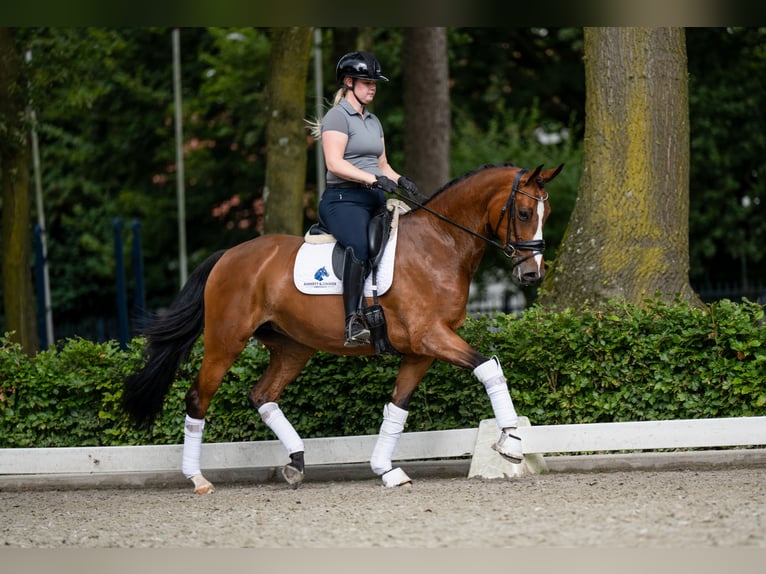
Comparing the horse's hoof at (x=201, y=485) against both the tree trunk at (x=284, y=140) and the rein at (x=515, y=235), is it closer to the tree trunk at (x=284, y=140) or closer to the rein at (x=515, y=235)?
the rein at (x=515, y=235)

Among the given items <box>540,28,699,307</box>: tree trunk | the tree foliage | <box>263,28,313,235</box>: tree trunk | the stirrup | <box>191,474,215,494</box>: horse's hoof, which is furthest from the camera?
the tree foliage

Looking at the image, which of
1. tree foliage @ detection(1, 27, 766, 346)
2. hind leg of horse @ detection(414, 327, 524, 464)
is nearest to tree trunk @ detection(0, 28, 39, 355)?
tree foliage @ detection(1, 27, 766, 346)

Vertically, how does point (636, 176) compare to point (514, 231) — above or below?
above

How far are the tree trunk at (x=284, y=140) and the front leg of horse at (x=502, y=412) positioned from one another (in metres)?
6.69

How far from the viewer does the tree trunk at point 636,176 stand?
9570mm

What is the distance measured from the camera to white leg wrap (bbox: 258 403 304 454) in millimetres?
8250

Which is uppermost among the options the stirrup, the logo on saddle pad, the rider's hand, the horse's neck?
the rider's hand

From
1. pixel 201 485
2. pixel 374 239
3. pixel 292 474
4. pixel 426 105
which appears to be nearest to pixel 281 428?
pixel 292 474

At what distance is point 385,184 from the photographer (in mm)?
7582

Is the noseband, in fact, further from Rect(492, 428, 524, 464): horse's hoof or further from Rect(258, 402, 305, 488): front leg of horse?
Rect(258, 402, 305, 488): front leg of horse

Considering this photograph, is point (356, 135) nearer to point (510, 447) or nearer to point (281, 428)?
point (281, 428)

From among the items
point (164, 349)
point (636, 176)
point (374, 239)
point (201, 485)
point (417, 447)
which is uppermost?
point (636, 176)

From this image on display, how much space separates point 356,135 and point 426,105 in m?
10.3
